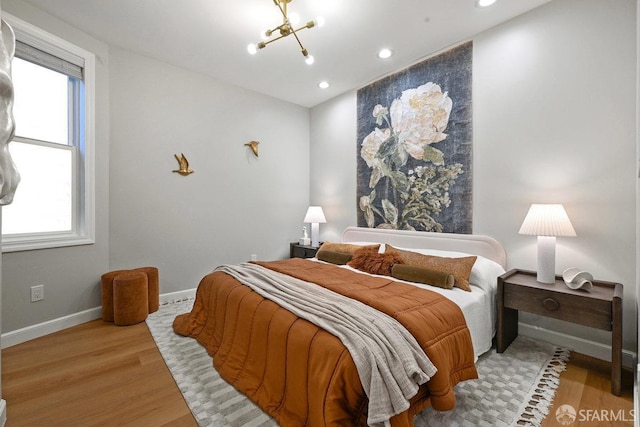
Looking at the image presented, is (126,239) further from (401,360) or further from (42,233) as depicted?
(401,360)

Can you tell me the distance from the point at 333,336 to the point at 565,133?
8.20 feet

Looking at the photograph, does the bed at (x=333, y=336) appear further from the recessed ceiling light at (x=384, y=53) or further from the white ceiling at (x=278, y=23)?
the recessed ceiling light at (x=384, y=53)

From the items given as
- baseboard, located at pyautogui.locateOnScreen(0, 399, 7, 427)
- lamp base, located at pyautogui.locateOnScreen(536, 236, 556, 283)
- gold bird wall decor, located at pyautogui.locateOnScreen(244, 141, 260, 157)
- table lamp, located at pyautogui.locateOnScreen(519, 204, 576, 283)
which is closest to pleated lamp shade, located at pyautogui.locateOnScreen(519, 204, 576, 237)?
table lamp, located at pyautogui.locateOnScreen(519, 204, 576, 283)

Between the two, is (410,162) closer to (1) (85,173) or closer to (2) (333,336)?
(2) (333,336)

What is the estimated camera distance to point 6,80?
1.10m

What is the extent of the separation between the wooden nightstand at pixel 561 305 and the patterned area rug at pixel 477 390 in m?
0.21

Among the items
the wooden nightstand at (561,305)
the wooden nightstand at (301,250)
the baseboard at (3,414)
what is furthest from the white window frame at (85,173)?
the wooden nightstand at (561,305)

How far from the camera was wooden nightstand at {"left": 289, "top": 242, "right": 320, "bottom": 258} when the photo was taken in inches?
158

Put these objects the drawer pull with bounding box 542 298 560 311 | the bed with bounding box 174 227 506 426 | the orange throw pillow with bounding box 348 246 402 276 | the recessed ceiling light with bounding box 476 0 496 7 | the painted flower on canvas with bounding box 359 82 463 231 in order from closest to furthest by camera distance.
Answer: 1. the bed with bounding box 174 227 506 426
2. the drawer pull with bounding box 542 298 560 311
3. the recessed ceiling light with bounding box 476 0 496 7
4. the orange throw pillow with bounding box 348 246 402 276
5. the painted flower on canvas with bounding box 359 82 463 231

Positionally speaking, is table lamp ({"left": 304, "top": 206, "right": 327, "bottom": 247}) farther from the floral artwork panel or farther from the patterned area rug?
the patterned area rug

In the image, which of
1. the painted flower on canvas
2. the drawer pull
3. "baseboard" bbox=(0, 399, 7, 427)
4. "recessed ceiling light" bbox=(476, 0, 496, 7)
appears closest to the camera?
"baseboard" bbox=(0, 399, 7, 427)

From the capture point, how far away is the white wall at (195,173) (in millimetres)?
3098

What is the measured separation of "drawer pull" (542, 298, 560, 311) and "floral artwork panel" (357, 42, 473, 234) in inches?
38.2

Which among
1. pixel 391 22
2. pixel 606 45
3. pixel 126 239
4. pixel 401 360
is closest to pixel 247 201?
pixel 126 239
